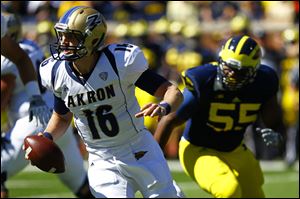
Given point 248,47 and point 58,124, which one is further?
point 248,47

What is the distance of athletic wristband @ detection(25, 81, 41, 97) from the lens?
20.7 ft

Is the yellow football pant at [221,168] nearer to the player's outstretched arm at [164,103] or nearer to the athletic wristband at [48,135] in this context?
the player's outstretched arm at [164,103]

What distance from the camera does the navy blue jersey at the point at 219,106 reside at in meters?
6.24

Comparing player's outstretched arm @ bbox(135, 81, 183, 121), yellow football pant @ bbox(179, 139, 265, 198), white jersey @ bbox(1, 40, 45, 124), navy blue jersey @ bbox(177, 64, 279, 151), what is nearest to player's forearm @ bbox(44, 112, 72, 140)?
player's outstretched arm @ bbox(135, 81, 183, 121)

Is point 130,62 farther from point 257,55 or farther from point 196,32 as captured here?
point 196,32

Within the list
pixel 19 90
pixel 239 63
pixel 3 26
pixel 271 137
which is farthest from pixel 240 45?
pixel 19 90

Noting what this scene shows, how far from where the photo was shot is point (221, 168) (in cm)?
613

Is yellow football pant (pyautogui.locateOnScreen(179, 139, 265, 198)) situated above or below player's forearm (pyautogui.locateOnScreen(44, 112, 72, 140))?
below

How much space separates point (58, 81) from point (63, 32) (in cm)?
29

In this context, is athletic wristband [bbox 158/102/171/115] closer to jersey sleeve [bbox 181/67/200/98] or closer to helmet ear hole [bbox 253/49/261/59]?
jersey sleeve [bbox 181/67/200/98]

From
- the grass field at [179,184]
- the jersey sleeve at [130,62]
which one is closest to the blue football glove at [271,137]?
the jersey sleeve at [130,62]

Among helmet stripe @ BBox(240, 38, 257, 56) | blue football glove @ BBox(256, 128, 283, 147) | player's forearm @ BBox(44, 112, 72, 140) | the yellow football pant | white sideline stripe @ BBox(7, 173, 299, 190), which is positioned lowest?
white sideline stripe @ BBox(7, 173, 299, 190)

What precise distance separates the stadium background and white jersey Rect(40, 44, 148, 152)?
536 cm

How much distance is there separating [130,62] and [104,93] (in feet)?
0.78
